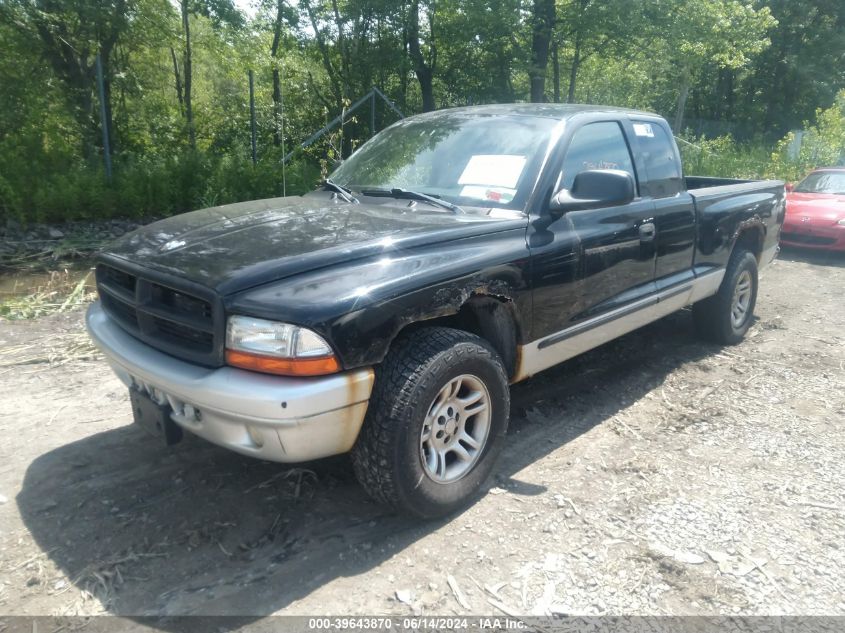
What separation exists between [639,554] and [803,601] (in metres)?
0.62

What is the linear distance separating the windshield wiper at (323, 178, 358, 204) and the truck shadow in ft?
4.83

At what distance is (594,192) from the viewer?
3418 millimetres

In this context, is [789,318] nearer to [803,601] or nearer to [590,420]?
[590,420]

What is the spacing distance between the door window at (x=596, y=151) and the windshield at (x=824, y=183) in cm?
830

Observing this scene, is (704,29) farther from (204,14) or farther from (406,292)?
(406,292)

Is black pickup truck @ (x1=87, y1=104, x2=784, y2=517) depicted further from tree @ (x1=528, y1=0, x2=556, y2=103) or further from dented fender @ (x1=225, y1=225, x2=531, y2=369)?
tree @ (x1=528, y1=0, x2=556, y2=103)

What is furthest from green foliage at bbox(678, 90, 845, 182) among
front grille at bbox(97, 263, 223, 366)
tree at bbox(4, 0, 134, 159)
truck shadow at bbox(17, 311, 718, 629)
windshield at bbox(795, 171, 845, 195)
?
front grille at bbox(97, 263, 223, 366)

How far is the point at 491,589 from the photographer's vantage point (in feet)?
8.48

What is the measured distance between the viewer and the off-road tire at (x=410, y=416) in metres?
2.67

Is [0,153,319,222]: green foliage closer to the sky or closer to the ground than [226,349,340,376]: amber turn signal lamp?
closer to the sky

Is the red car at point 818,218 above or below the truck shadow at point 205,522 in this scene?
above

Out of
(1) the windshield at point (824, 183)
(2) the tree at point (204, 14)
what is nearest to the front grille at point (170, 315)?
(2) the tree at point (204, 14)

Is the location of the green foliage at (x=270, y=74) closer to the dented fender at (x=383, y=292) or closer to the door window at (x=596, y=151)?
the door window at (x=596, y=151)

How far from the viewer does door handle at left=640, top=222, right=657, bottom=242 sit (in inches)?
164
